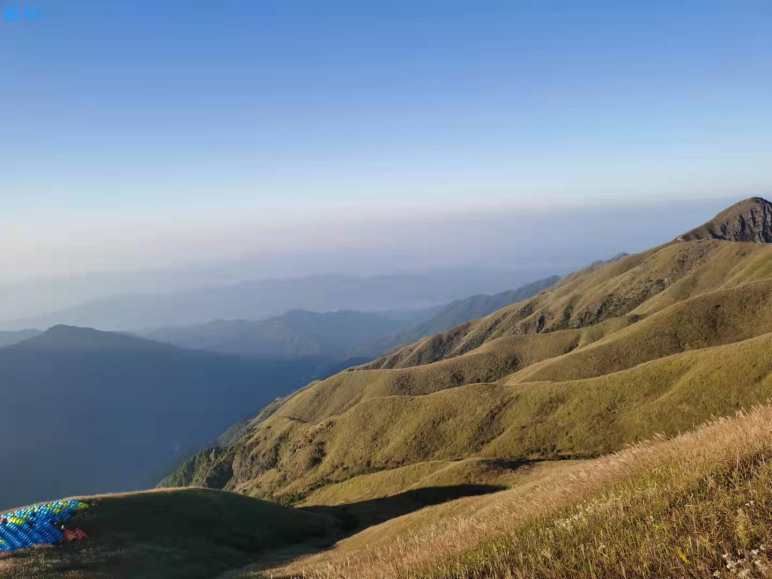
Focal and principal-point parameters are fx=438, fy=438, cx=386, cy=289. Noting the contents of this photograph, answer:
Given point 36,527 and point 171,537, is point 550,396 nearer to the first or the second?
point 171,537

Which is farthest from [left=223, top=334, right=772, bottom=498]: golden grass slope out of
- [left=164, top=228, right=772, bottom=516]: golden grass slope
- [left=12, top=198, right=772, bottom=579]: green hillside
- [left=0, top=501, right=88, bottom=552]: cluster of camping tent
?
[left=0, top=501, right=88, bottom=552]: cluster of camping tent

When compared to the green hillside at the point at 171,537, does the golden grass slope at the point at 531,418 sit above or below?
below

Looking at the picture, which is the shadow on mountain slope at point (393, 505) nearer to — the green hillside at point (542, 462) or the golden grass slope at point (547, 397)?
the green hillside at point (542, 462)

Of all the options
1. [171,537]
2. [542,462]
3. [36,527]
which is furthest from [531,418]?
[36,527]

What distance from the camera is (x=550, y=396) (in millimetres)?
82062

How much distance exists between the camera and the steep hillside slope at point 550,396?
209 ft

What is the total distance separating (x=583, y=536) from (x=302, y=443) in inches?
5162

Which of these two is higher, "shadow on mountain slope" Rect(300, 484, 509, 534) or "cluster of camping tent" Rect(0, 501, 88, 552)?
"cluster of camping tent" Rect(0, 501, 88, 552)

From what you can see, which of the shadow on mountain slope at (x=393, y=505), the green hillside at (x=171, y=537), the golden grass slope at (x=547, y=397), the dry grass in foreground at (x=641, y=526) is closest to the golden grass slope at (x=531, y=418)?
the golden grass slope at (x=547, y=397)

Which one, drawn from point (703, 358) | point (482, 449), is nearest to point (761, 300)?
point (703, 358)

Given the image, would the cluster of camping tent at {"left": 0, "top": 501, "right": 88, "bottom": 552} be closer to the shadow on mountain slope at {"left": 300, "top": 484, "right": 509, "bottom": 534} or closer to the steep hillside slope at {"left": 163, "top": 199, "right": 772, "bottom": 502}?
the shadow on mountain slope at {"left": 300, "top": 484, "right": 509, "bottom": 534}

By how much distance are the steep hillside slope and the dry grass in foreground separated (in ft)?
33.5

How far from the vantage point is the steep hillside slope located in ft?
209

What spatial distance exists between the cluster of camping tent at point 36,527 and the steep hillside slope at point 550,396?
3694cm
